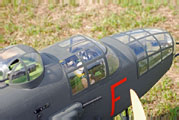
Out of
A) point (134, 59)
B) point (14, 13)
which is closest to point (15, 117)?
point (134, 59)

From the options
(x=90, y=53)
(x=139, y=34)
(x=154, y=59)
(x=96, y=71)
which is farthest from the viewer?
(x=139, y=34)

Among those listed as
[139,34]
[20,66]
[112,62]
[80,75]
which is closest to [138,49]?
[139,34]

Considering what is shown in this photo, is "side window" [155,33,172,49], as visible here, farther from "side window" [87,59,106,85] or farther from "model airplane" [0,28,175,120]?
"side window" [87,59,106,85]

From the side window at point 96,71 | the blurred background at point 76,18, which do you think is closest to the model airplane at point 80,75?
the side window at point 96,71

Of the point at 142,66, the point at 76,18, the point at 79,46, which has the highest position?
the point at 79,46

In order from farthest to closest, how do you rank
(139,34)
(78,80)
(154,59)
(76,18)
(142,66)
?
(76,18) → (139,34) → (154,59) → (142,66) → (78,80)

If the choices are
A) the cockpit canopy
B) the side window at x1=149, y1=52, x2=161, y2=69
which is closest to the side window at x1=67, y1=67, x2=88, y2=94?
the cockpit canopy

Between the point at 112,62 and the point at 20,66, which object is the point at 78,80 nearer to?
the point at 112,62

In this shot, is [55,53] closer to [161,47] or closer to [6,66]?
[6,66]

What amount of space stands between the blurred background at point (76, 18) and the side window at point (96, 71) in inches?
212

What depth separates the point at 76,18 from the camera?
14117mm

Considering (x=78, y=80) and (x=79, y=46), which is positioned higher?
(x=79, y=46)

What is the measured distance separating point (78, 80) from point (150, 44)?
221 cm

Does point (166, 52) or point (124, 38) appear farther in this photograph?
point (166, 52)
